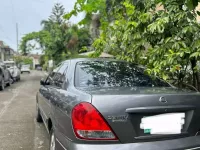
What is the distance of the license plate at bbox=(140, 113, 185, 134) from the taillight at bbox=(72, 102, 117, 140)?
13.0 inches

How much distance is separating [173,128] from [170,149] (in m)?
0.21

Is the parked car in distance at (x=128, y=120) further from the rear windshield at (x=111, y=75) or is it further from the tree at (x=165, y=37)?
the tree at (x=165, y=37)

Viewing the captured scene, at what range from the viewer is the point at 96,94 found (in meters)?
2.43

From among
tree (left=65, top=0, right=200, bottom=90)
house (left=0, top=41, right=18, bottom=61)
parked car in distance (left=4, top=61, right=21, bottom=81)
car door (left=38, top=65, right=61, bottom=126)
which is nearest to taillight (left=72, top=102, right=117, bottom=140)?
car door (left=38, top=65, right=61, bottom=126)

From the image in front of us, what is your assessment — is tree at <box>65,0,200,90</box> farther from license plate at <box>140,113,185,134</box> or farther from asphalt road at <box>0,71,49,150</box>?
asphalt road at <box>0,71,49,150</box>

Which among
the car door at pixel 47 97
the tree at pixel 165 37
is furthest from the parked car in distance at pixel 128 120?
the tree at pixel 165 37

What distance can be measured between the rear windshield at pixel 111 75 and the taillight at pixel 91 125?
717 millimetres

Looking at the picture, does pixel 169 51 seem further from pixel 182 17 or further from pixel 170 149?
pixel 170 149

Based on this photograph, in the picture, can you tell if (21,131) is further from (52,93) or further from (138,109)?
(138,109)

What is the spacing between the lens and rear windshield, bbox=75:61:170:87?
10.1 ft

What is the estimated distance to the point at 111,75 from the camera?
331cm

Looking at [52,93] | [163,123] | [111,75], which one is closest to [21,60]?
[52,93]

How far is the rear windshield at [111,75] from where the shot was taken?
3088 millimetres

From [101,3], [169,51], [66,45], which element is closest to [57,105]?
[169,51]
